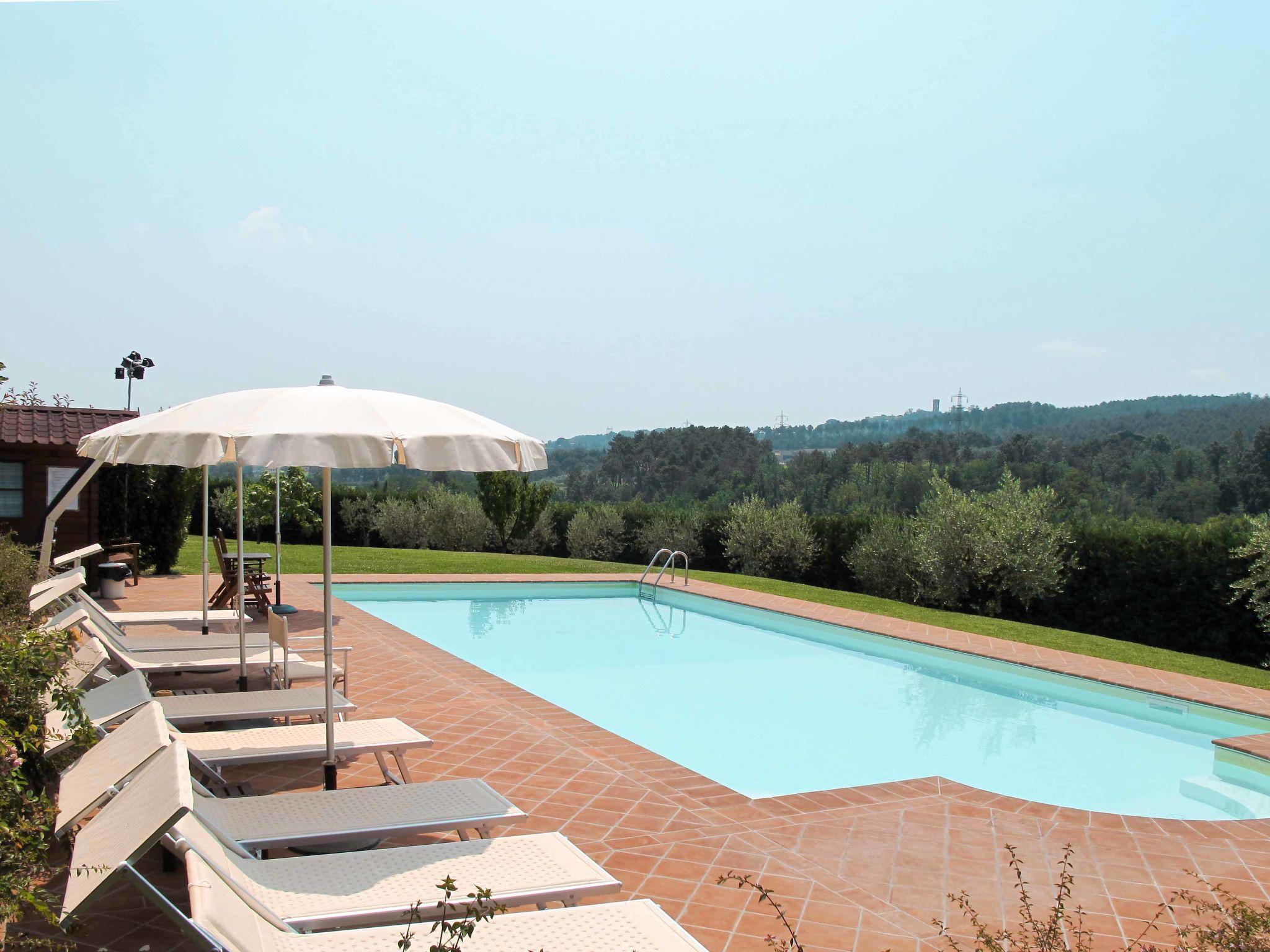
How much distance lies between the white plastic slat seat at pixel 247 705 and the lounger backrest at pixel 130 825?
2447 millimetres

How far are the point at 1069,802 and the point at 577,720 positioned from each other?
12.5 feet

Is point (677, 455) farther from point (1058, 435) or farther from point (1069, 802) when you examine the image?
point (1069, 802)

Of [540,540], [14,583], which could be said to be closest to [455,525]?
[540,540]

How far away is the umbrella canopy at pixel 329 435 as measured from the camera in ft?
12.9

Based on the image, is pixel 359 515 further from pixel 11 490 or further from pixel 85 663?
pixel 85 663

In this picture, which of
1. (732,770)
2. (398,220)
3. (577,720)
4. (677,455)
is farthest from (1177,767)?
(677,455)

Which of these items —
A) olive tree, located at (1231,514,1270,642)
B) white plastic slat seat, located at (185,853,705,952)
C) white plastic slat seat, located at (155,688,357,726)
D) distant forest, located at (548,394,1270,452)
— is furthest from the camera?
distant forest, located at (548,394,1270,452)

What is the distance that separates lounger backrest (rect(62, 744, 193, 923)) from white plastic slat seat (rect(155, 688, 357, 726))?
96.3 inches

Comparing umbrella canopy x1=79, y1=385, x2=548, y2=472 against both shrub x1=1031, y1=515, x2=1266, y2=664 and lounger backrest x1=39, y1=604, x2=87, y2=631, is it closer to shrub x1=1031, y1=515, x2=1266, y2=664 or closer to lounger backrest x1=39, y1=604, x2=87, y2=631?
lounger backrest x1=39, y1=604, x2=87, y2=631

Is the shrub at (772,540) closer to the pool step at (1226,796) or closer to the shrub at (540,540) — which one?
the shrub at (540,540)

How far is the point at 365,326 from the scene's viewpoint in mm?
23359

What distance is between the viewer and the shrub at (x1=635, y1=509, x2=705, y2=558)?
23.3m

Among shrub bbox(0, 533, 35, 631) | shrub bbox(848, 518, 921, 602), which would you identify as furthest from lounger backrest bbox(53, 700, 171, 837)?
shrub bbox(848, 518, 921, 602)

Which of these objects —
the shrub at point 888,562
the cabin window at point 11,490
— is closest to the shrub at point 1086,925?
the shrub at point 888,562
